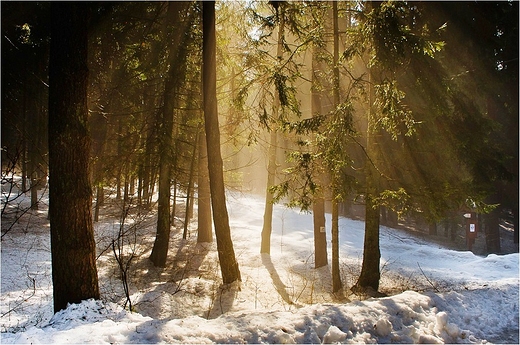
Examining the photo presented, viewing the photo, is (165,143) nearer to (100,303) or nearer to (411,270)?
(100,303)

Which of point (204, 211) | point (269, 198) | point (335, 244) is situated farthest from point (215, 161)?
point (204, 211)

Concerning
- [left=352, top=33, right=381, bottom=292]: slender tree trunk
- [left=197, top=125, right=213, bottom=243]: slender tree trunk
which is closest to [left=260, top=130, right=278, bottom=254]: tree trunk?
[left=197, top=125, right=213, bottom=243]: slender tree trunk

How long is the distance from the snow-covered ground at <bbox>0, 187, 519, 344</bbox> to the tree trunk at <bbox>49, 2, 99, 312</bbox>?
1.53 ft

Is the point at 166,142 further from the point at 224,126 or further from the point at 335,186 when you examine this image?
the point at 335,186

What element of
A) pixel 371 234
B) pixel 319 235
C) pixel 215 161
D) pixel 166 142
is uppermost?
pixel 166 142

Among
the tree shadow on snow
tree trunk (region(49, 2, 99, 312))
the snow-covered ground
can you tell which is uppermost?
tree trunk (region(49, 2, 99, 312))

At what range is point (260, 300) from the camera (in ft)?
25.7

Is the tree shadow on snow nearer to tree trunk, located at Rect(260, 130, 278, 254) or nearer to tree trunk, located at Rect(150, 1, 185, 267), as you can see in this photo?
tree trunk, located at Rect(260, 130, 278, 254)

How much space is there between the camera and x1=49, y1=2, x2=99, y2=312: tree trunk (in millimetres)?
4254

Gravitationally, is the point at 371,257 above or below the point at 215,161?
below

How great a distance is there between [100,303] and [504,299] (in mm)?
6152

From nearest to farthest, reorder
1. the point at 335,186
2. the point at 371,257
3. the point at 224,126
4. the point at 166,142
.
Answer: the point at 335,186
the point at 371,257
the point at 166,142
the point at 224,126

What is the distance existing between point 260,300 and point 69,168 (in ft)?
17.3

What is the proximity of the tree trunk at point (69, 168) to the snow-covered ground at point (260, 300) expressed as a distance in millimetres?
466
